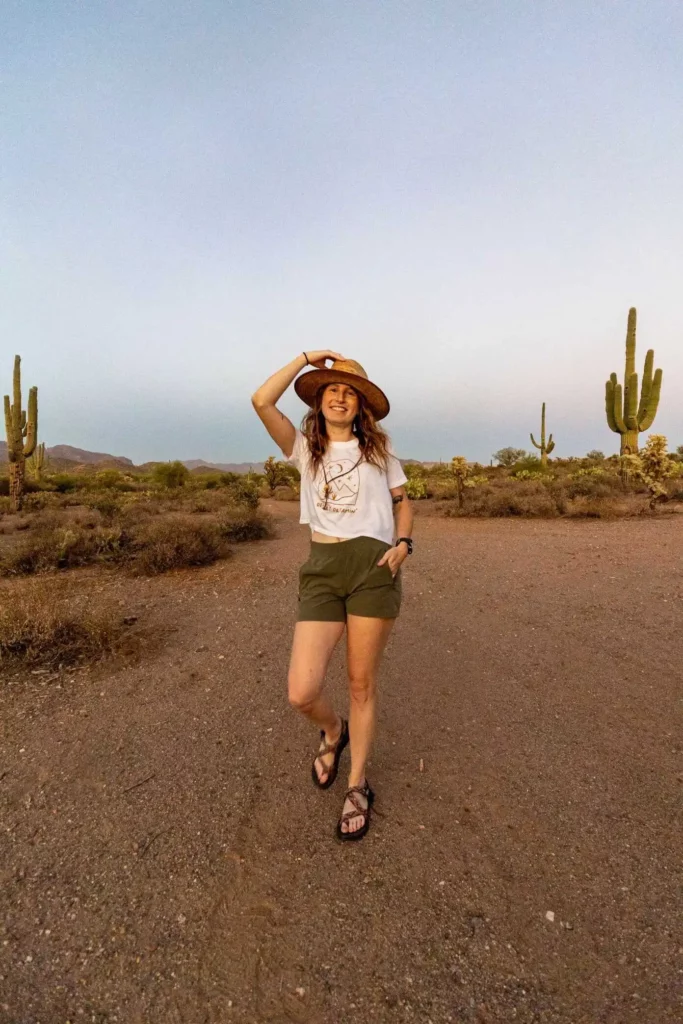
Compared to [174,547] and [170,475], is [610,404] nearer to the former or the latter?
[174,547]

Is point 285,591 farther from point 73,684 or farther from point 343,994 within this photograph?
point 343,994

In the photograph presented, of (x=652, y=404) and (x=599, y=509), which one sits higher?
(x=652, y=404)

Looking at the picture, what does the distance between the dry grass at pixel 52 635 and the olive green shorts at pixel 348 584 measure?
2494 millimetres

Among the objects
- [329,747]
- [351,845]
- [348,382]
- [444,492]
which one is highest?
[348,382]

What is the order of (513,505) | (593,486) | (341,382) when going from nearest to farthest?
(341,382) → (513,505) → (593,486)

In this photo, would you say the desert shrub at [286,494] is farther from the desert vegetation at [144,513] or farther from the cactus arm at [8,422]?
the cactus arm at [8,422]

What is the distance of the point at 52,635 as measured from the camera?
398 centimetres

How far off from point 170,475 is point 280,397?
2225cm

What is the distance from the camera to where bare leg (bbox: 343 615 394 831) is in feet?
7.53

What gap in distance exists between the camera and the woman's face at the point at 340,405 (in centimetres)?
244

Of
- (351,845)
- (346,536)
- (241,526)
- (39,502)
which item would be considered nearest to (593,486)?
(241,526)

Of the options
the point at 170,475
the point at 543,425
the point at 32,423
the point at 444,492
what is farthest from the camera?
the point at 543,425

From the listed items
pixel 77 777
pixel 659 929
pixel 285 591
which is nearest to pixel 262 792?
pixel 77 777

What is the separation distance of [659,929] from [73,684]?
11.5 feet
